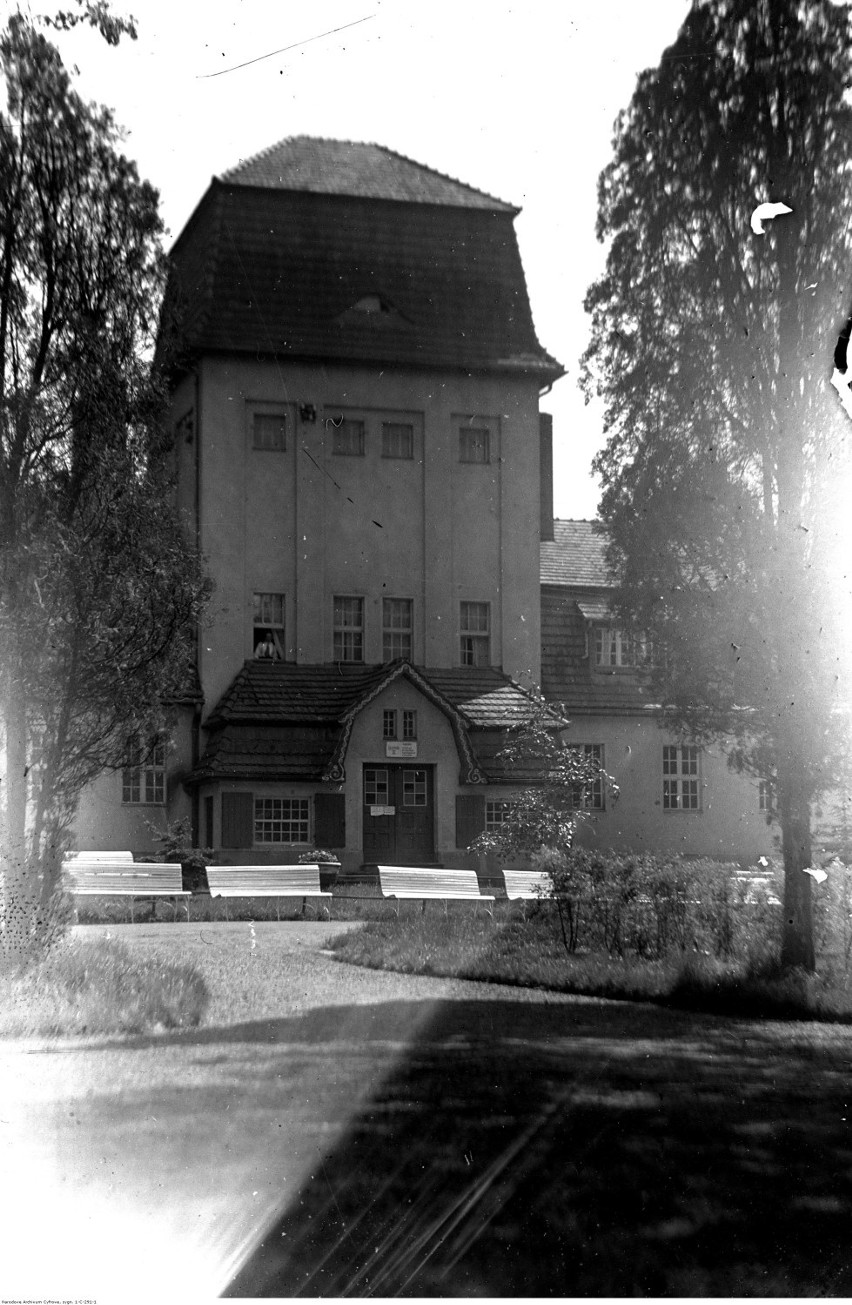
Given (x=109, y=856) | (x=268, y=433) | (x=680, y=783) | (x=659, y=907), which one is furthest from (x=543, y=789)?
(x=659, y=907)

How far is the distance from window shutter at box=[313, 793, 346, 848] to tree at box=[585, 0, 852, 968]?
49.7 ft

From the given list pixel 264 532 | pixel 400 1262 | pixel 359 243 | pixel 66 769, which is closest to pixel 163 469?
pixel 66 769

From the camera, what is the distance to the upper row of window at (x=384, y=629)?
27344mm

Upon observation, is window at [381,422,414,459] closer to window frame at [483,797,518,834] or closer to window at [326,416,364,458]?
window at [326,416,364,458]

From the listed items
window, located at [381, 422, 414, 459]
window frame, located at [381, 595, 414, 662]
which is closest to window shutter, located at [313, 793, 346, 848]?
window frame, located at [381, 595, 414, 662]

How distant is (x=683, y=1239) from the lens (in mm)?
4316

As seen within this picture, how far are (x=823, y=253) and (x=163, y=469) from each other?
526cm

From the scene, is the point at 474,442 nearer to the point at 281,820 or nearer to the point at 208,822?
the point at 281,820

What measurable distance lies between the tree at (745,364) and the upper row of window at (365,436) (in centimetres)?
1396

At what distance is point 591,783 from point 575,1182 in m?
20.1

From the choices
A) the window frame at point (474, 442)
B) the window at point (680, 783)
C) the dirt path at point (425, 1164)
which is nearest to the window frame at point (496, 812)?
the window at point (680, 783)

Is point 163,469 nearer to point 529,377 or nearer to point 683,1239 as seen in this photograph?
point 683,1239

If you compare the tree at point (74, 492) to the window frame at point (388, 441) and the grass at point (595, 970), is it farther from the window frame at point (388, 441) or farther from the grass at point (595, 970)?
the window frame at point (388, 441)

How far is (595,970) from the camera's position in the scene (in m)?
12.0
